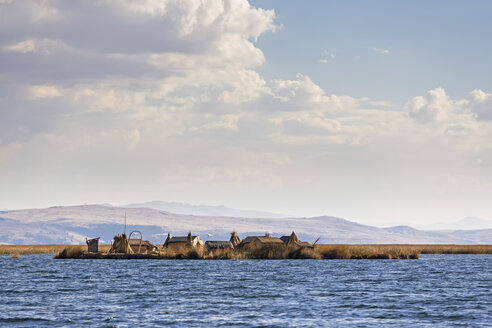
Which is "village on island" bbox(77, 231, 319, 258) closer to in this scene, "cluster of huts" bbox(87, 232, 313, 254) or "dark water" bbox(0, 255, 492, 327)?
"cluster of huts" bbox(87, 232, 313, 254)

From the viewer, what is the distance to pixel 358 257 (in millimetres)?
137375

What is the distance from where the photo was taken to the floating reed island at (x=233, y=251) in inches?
5128

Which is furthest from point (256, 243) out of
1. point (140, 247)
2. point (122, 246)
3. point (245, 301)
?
point (245, 301)

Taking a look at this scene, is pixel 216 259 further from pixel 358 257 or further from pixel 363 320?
pixel 363 320

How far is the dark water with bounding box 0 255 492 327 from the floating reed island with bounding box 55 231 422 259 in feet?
161

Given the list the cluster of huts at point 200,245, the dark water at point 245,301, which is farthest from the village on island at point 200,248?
the dark water at point 245,301

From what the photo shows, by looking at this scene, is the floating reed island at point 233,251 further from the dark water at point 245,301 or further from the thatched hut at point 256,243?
the dark water at point 245,301

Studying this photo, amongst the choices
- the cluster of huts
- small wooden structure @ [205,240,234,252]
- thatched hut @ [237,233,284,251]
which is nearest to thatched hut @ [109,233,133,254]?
the cluster of huts

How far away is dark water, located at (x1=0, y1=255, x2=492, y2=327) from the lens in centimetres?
4247

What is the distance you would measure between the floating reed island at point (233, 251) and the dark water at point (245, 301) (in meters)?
49.0

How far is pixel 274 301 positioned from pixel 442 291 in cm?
1804

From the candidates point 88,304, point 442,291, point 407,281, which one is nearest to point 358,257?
point 407,281

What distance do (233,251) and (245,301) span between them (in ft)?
257

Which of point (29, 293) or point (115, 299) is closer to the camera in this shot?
point (115, 299)
